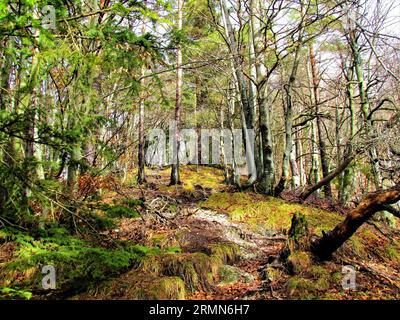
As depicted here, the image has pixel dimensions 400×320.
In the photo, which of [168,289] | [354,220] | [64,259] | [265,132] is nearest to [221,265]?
[168,289]

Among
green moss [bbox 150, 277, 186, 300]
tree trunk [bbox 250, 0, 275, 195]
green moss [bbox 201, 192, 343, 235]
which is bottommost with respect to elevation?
green moss [bbox 150, 277, 186, 300]

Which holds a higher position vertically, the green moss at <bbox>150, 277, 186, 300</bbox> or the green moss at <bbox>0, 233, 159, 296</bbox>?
the green moss at <bbox>0, 233, 159, 296</bbox>

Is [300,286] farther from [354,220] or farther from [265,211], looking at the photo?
[265,211]

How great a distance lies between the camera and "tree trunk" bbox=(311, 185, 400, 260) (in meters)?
3.41

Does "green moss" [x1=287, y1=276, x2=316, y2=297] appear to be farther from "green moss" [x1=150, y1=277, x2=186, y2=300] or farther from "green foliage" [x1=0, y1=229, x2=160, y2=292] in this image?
"green foliage" [x1=0, y1=229, x2=160, y2=292]

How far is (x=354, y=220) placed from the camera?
12.0 ft

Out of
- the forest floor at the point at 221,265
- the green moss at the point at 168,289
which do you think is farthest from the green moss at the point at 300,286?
the green moss at the point at 168,289

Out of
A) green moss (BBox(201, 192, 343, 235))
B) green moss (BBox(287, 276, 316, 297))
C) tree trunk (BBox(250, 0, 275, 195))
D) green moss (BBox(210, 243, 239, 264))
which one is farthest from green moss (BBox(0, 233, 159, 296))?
tree trunk (BBox(250, 0, 275, 195))

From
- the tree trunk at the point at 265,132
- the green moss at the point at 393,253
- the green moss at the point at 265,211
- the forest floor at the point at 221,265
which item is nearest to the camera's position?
the forest floor at the point at 221,265

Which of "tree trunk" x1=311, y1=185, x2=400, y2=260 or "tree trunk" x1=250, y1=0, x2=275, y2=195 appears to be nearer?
"tree trunk" x1=311, y1=185, x2=400, y2=260

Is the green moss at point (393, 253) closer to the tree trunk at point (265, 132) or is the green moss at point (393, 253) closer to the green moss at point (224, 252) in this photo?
the green moss at point (224, 252)

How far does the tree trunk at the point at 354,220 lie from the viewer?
341cm
